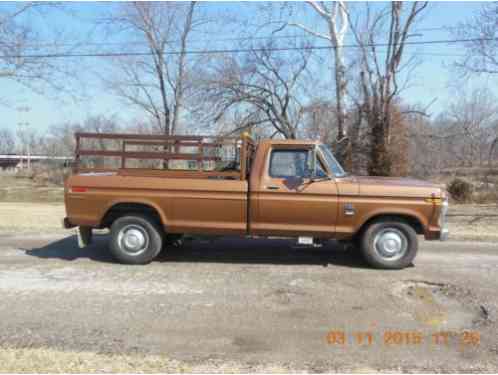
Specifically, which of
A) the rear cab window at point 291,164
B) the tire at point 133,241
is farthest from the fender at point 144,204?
the rear cab window at point 291,164

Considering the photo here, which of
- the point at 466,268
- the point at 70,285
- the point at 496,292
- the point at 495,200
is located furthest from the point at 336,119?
the point at 70,285

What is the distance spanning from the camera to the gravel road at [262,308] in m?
3.63

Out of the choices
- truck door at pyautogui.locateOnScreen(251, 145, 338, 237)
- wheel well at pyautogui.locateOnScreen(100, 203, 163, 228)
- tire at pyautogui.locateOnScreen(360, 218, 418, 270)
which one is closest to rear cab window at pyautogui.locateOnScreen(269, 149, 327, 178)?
truck door at pyautogui.locateOnScreen(251, 145, 338, 237)

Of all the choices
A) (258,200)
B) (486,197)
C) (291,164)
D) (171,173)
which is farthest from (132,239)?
(486,197)

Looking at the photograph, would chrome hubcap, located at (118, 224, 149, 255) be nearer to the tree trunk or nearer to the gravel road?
the gravel road

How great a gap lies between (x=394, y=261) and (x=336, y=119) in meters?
13.4

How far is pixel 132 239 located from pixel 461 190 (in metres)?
15.0

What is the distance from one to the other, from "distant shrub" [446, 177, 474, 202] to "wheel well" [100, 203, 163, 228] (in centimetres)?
1454

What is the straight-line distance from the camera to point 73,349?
11.8 feet

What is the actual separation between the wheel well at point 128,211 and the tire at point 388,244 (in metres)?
3.31

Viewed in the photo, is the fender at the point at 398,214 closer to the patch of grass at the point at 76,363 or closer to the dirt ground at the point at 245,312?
the dirt ground at the point at 245,312

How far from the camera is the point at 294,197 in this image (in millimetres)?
6098

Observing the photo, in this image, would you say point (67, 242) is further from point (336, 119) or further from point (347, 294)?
point (336, 119)

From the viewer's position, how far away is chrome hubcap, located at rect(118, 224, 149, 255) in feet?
21.0
